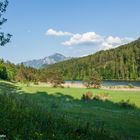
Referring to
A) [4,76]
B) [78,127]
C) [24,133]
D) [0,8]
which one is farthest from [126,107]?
[4,76]

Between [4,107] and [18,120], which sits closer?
[18,120]

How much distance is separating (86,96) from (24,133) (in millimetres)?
50420

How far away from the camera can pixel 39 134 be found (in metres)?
9.41

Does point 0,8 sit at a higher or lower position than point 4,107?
higher

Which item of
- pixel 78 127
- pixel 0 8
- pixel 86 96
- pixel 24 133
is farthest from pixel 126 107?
pixel 24 133

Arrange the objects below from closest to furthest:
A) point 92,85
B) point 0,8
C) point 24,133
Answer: point 24,133 → point 0,8 → point 92,85

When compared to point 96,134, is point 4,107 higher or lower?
higher

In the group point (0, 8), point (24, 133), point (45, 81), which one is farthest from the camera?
point (45, 81)

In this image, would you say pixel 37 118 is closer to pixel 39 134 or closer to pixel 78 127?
pixel 78 127

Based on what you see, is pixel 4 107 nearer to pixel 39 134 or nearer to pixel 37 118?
pixel 37 118

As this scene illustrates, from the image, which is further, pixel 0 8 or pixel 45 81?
pixel 45 81

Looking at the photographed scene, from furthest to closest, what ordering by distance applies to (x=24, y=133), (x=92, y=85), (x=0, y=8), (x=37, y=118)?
(x=92, y=85)
(x=0, y=8)
(x=37, y=118)
(x=24, y=133)

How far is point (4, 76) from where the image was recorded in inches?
5177

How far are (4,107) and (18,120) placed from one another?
54.3 inches
